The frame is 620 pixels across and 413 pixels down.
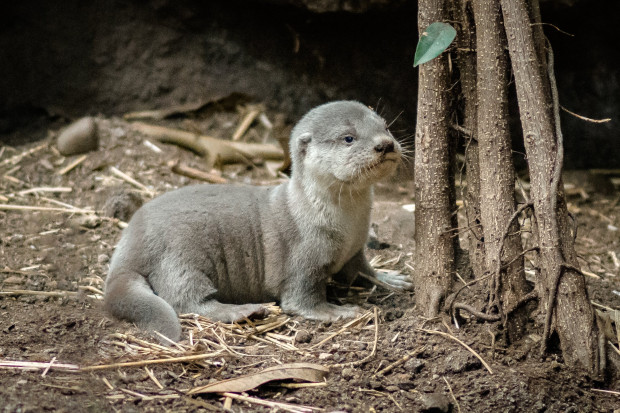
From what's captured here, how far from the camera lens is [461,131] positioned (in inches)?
152

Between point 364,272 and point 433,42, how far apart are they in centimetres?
206

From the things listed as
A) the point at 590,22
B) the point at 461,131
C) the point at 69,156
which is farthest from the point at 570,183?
the point at 69,156

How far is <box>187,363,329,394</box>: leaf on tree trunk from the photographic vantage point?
325cm

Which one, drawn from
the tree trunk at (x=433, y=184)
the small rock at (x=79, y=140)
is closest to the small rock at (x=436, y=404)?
the tree trunk at (x=433, y=184)

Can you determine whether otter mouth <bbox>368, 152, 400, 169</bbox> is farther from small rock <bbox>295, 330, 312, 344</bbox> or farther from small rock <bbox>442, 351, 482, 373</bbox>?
small rock <bbox>442, 351, 482, 373</bbox>

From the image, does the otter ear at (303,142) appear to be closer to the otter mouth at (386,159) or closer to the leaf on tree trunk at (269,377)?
the otter mouth at (386,159)

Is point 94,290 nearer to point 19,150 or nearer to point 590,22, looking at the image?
point 19,150

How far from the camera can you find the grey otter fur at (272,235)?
13.9 feet

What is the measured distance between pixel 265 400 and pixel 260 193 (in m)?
1.91

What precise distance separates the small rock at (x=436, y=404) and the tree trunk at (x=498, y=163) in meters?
0.59

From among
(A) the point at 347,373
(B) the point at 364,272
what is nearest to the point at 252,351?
(A) the point at 347,373

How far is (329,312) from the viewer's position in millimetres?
4367

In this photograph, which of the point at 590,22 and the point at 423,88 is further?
the point at 590,22

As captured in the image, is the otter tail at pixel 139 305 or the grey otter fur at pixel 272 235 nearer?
the otter tail at pixel 139 305
